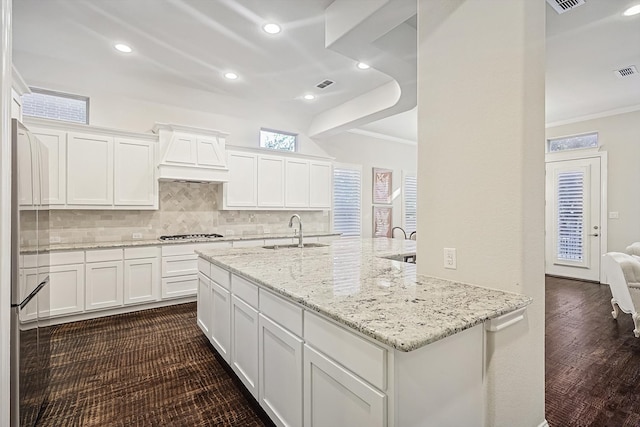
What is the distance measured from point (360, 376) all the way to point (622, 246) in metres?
6.35

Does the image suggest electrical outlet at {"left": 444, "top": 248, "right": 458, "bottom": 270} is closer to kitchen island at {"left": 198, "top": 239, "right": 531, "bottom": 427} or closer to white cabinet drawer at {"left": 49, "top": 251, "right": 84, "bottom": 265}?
kitchen island at {"left": 198, "top": 239, "right": 531, "bottom": 427}

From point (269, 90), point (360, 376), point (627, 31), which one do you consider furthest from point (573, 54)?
point (360, 376)

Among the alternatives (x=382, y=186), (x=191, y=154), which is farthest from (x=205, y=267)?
(x=382, y=186)

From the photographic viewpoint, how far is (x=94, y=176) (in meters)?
3.85

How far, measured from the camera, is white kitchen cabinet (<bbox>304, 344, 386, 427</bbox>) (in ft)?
3.55

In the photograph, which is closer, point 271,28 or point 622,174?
point 271,28

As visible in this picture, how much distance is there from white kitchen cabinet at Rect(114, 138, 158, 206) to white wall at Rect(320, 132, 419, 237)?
3252 millimetres

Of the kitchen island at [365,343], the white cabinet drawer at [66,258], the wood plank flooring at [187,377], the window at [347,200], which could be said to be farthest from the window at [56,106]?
the window at [347,200]

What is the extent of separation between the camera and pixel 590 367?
2.51 m

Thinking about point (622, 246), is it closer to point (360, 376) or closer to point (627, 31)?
point (627, 31)

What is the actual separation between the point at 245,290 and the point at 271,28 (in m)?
2.57

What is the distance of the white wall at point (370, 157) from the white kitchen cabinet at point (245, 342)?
15.3ft

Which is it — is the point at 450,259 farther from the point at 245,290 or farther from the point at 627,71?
the point at 627,71

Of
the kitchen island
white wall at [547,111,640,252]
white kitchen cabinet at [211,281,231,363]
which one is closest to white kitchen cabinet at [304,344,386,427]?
the kitchen island
